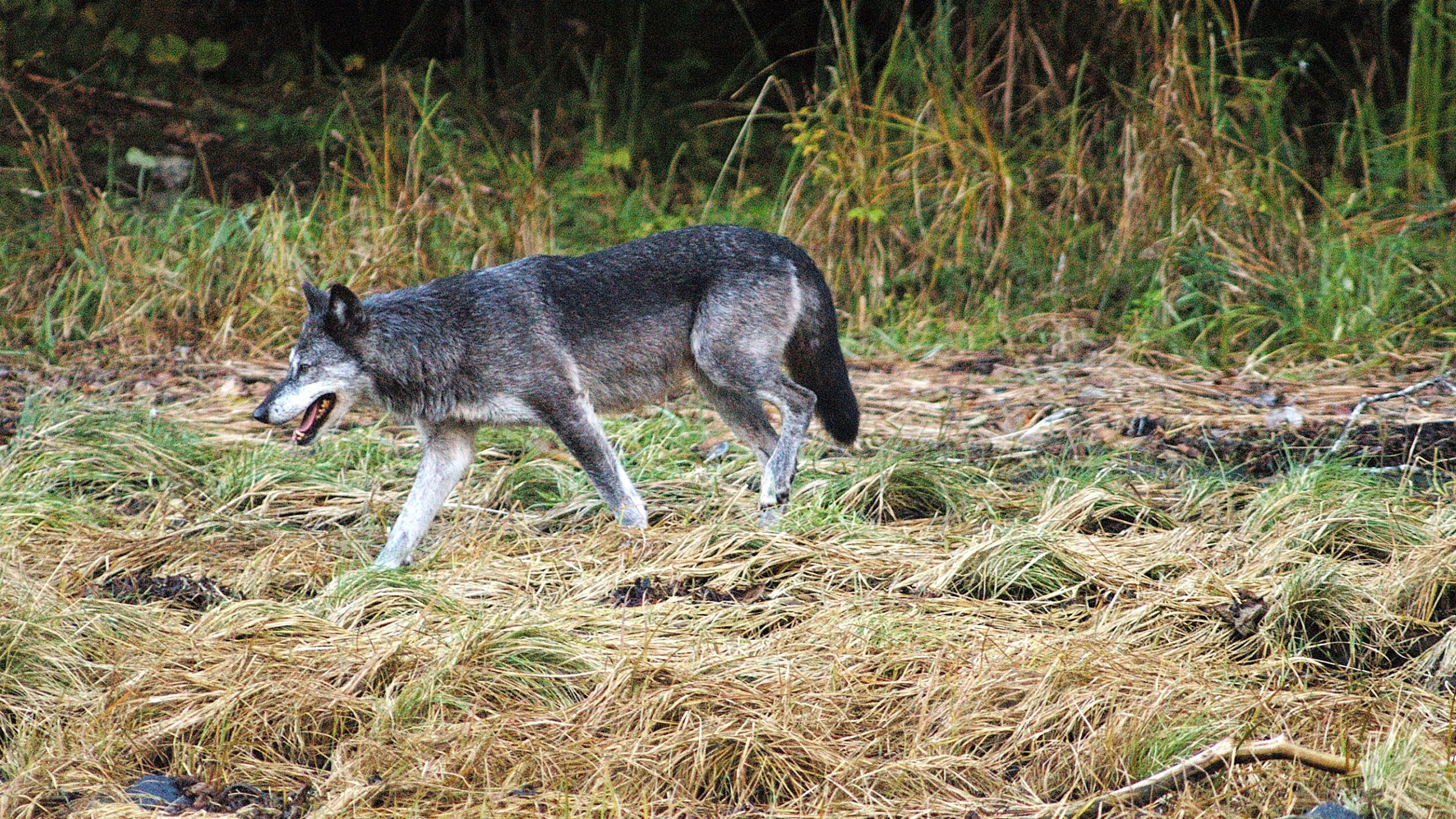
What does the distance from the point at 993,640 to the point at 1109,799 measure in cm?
93

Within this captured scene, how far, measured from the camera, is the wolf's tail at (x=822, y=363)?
223 inches

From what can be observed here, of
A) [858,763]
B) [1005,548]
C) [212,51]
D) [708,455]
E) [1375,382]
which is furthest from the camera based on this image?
[212,51]

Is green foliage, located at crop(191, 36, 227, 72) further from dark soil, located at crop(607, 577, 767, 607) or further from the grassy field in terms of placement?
dark soil, located at crop(607, 577, 767, 607)

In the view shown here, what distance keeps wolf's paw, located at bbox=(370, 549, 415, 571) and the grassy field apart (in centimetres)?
15

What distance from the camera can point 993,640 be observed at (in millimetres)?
3881

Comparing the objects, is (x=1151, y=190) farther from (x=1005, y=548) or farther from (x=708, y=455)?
(x=1005, y=548)

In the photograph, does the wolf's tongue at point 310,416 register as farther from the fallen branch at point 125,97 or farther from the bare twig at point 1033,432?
the fallen branch at point 125,97

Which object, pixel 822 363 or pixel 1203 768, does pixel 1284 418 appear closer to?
pixel 822 363

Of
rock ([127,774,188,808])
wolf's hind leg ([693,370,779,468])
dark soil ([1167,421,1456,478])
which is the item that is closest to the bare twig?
dark soil ([1167,421,1456,478])

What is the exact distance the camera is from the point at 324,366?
5055mm

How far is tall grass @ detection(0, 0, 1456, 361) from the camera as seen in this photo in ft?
24.9

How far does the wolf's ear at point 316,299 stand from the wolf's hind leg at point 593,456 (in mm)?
879

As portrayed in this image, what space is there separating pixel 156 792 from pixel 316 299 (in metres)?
2.27

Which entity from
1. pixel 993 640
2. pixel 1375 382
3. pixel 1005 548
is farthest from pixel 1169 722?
pixel 1375 382
